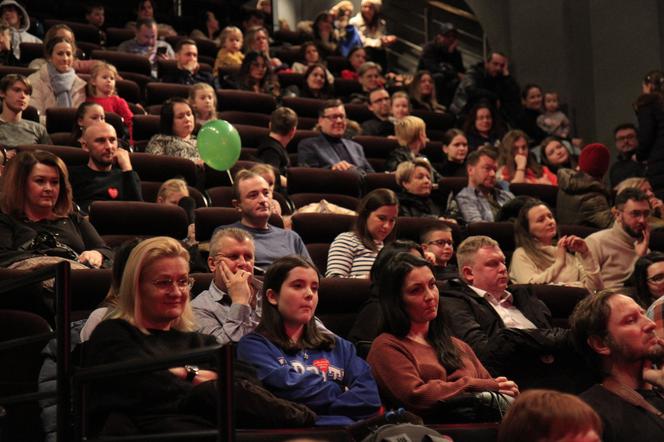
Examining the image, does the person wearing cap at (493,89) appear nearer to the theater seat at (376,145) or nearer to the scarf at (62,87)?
the theater seat at (376,145)

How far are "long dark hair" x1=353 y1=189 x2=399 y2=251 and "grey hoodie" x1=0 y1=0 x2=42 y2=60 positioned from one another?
3.53 meters

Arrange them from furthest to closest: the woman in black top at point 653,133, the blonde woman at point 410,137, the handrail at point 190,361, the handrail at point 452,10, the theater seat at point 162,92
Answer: the handrail at point 452,10 → the theater seat at point 162,92 → the blonde woman at point 410,137 → the woman in black top at point 653,133 → the handrail at point 190,361

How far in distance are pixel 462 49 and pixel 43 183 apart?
6726mm

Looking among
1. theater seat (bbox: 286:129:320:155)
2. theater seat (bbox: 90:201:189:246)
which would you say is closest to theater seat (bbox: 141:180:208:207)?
theater seat (bbox: 90:201:189:246)

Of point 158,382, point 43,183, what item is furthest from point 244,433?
point 43,183

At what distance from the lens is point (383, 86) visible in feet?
26.2

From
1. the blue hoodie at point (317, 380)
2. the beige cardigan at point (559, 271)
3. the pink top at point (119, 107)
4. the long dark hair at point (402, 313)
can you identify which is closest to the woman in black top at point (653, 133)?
the beige cardigan at point (559, 271)

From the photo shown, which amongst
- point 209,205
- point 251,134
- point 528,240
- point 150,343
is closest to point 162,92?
point 251,134

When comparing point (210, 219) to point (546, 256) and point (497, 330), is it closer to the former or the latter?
point (497, 330)

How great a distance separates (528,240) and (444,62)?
4.50m

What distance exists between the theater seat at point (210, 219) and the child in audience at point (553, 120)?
4194 mm

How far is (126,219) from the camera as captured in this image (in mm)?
3773

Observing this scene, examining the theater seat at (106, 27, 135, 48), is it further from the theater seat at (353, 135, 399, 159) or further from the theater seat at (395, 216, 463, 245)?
the theater seat at (395, 216, 463, 245)

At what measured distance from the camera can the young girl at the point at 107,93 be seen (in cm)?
557
